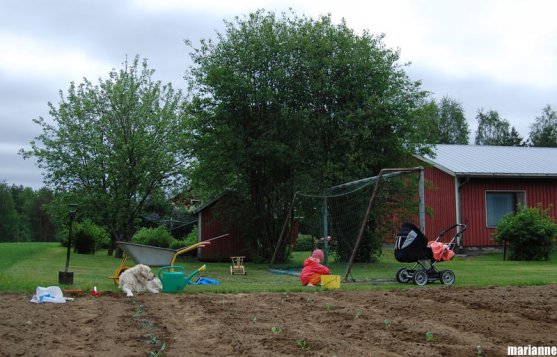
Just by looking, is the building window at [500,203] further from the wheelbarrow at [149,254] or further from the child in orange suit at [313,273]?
the wheelbarrow at [149,254]

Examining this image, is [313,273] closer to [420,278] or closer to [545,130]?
[420,278]

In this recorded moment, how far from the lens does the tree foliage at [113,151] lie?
2428 cm

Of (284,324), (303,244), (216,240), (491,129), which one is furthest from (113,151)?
(491,129)

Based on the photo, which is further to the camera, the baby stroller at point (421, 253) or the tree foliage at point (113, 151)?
the tree foliage at point (113, 151)

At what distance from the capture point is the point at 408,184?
20266mm

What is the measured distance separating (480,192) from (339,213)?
10663mm

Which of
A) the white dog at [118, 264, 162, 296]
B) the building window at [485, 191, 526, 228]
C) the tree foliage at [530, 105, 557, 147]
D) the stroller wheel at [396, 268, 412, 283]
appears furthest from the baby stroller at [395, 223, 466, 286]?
the tree foliage at [530, 105, 557, 147]

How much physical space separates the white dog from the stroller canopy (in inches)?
194

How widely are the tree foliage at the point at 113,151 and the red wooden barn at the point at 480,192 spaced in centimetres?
1069

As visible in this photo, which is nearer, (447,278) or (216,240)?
(447,278)

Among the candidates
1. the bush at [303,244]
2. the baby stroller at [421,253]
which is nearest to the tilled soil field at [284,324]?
the baby stroller at [421,253]

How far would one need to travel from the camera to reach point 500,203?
87.3 ft

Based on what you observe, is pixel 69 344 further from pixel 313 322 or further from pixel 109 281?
pixel 109 281

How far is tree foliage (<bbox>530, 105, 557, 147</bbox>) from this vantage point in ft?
194
